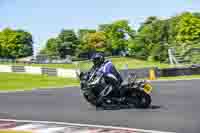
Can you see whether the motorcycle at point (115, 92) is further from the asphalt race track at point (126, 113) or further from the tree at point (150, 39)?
the tree at point (150, 39)

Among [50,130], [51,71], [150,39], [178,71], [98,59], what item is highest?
[150,39]

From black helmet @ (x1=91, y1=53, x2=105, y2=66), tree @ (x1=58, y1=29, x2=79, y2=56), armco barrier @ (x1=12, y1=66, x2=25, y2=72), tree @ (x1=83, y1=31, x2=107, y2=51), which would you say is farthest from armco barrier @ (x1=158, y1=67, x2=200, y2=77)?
tree @ (x1=58, y1=29, x2=79, y2=56)

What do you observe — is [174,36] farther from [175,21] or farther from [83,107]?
[83,107]

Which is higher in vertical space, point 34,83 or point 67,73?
point 67,73

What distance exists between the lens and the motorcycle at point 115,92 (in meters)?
13.1

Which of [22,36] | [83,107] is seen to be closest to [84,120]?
[83,107]

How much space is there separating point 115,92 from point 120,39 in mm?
135158

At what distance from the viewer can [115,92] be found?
43.9 feet

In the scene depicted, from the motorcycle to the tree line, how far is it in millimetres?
79522

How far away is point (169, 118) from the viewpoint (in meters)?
11.1

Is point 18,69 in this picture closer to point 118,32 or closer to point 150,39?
point 150,39

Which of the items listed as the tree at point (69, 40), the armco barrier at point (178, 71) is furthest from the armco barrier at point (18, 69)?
the tree at point (69, 40)

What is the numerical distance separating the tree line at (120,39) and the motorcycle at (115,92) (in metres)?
79.5

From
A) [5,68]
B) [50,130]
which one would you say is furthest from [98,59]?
[5,68]
